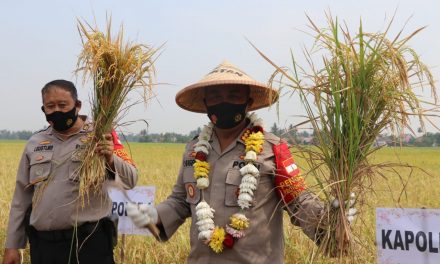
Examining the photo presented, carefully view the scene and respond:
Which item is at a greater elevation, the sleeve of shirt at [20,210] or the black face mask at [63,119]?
the black face mask at [63,119]

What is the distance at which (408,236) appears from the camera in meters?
2.79

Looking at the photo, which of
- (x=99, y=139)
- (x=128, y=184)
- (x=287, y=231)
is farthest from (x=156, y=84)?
(x=287, y=231)

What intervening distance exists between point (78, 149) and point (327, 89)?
174 centimetres

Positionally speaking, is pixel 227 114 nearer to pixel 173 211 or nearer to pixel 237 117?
pixel 237 117

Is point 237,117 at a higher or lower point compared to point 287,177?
higher

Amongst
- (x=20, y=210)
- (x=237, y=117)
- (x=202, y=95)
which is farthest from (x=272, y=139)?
(x=20, y=210)

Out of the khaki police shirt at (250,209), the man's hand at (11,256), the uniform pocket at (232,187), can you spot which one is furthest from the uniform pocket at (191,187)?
the man's hand at (11,256)

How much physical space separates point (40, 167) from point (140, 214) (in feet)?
3.83

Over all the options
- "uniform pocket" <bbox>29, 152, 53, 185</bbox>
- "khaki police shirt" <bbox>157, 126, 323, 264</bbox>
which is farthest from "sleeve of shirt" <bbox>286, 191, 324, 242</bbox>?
"uniform pocket" <bbox>29, 152, 53, 185</bbox>

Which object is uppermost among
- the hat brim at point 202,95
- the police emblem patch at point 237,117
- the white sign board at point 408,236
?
the hat brim at point 202,95

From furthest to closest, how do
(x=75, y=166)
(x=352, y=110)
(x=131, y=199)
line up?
(x=131, y=199) < (x=75, y=166) < (x=352, y=110)

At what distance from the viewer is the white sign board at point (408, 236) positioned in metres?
2.72

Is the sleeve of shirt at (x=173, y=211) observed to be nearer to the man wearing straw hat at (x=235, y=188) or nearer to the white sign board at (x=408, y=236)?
the man wearing straw hat at (x=235, y=188)

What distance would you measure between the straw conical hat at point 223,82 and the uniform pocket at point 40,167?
3.37 feet
